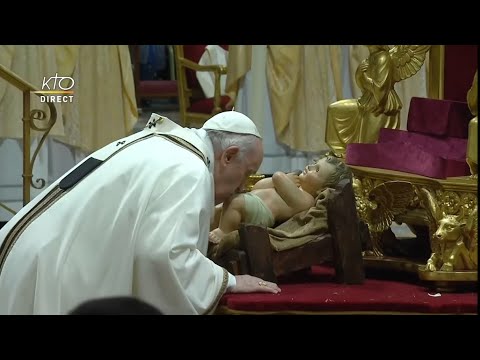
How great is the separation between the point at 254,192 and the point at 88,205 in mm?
714

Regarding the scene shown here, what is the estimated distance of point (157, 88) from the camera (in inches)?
372

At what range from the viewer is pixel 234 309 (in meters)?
3.60

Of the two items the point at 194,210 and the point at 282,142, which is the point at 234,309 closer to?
the point at 194,210

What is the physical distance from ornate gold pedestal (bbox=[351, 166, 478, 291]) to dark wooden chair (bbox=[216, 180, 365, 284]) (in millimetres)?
243

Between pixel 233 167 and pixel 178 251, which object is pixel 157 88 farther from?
pixel 178 251

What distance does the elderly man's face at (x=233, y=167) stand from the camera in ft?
12.5

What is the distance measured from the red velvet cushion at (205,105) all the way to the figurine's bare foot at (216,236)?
12.0ft

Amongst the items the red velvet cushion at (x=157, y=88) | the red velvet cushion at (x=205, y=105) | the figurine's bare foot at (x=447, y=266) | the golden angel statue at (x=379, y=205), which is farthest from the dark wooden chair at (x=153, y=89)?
the figurine's bare foot at (x=447, y=266)

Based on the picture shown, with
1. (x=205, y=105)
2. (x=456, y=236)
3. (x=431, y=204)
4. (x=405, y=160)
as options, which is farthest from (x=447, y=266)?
(x=205, y=105)

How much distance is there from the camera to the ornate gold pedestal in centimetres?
378

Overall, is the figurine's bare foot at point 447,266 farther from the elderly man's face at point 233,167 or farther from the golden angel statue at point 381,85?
the golden angel statue at point 381,85

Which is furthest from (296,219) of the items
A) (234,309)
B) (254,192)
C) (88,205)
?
(88,205)

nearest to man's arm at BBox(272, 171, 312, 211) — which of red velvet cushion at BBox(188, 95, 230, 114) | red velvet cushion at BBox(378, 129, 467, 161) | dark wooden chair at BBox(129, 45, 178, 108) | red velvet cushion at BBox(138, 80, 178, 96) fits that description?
red velvet cushion at BBox(378, 129, 467, 161)

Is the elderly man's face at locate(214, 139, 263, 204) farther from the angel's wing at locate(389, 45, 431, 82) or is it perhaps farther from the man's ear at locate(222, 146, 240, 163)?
the angel's wing at locate(389, 45, 431, 82)
